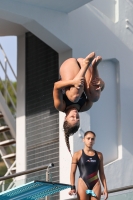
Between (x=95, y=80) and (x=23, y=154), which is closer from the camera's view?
(x=95, y=80)

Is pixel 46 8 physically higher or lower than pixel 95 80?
higher

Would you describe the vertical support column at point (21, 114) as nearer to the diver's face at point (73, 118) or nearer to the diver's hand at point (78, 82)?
the diver's face at point (73, 118)

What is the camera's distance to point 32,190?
28.1 feet

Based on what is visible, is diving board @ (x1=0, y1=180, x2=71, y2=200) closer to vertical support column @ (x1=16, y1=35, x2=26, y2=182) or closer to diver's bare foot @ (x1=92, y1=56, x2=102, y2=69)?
diver's bare foot @ (x1=92, y1=56, x2=102, y2=69)

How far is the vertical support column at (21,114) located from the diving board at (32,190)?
12.3 ft

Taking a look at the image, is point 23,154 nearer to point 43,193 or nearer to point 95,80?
point 43,193

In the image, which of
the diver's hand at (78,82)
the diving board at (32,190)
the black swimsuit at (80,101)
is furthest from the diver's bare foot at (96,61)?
the diving board at (32,190)

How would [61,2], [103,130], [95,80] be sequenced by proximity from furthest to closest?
[103,130] → [61,2] → [95,80]

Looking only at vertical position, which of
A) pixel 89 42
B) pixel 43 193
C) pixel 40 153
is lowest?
pixel 43 193

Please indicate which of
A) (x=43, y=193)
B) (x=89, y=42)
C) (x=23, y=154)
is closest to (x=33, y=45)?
(x=89, y=42)

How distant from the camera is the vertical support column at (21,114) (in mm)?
12734

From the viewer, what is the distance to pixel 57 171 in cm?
1196

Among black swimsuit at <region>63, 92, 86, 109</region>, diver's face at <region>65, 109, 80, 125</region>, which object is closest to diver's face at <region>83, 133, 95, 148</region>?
black swimsuit at <region>63, 92, 86, 109</region>

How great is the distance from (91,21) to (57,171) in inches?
107
